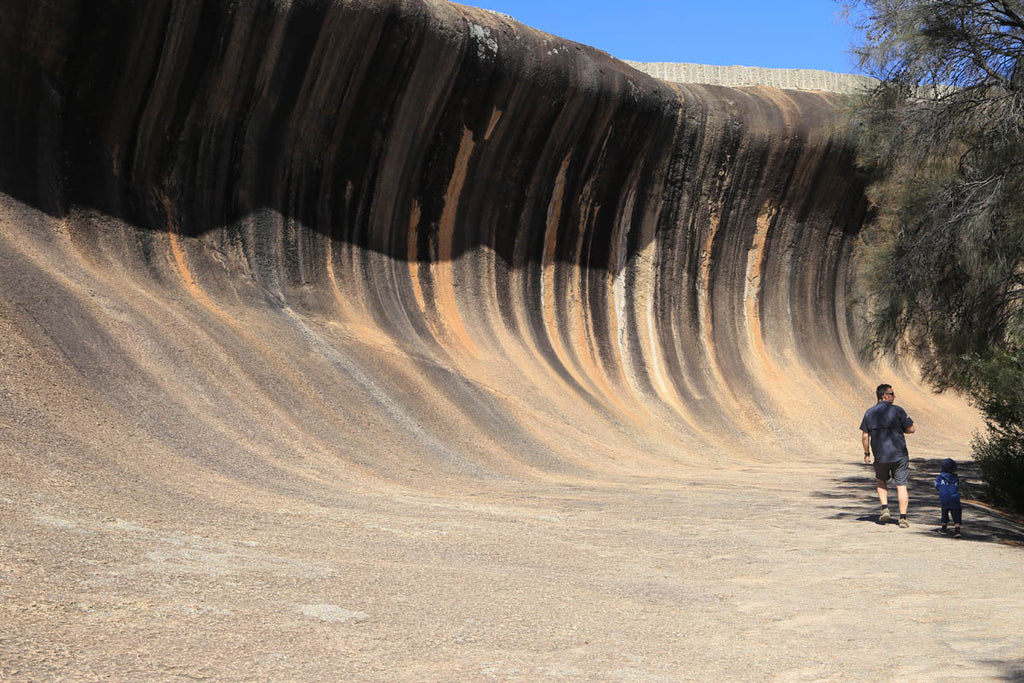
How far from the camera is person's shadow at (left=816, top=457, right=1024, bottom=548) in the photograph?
9.90 m

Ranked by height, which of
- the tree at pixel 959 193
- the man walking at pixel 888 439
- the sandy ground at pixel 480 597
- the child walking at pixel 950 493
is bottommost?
the sandy ground at pixel 480 597

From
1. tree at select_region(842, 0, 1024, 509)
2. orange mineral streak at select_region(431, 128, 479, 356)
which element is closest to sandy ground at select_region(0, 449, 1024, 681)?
tree at select_region(842, 0, 1024, 509)

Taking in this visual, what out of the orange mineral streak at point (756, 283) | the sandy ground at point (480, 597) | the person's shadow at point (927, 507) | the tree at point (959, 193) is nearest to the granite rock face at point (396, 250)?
the orange mineral streak at point (756, 283)

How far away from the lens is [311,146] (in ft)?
58.2

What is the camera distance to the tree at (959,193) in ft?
39.1

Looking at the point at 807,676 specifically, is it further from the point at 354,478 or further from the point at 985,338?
the point at 985,338

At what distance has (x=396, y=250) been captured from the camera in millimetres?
19016

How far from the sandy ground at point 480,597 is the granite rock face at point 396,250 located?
218cm

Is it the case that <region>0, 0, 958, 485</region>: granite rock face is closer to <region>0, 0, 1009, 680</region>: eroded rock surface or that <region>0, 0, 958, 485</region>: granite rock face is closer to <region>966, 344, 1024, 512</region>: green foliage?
<region>0, 0, 1009, 680</region>: eroded rock surface

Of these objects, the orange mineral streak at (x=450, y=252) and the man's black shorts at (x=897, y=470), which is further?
the orange mineral streak at (x=450, y=252)

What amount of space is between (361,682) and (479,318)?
1535cm

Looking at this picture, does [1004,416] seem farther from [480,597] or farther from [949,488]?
[480,597]

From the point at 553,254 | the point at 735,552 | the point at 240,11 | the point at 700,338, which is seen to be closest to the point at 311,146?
the point at 240,11

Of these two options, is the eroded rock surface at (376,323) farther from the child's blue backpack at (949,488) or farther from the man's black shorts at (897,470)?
the child's blue backpack at (949,488)
